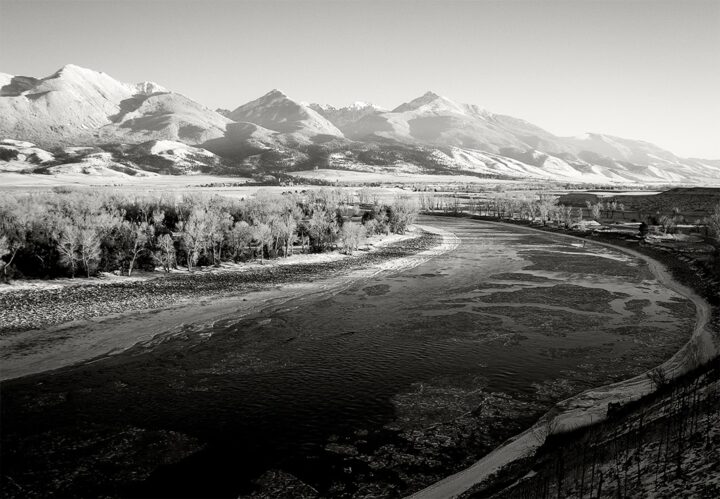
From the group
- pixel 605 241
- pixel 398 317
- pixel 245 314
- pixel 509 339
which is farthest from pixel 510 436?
pixel 605 241

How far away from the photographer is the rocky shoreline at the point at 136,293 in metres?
36.4

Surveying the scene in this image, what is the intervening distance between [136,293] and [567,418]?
3875 centimetres

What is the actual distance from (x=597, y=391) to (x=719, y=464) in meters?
13.4

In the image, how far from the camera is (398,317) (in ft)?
126

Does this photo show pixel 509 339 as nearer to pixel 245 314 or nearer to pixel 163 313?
pixel 245 314

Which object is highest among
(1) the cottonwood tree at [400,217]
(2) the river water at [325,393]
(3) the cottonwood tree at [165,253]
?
(1) the cottonwood tree at [400,217]

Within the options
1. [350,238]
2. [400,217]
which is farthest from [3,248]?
[400,217]

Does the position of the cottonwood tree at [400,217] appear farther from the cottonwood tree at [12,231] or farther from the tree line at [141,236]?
the cottonwood tree at [12,231]

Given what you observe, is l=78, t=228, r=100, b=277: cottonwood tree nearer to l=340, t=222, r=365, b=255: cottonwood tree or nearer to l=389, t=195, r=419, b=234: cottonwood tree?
l=340, t=222, r=365, b=255: cottonwood tree

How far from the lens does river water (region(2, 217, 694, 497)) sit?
56.6 feet

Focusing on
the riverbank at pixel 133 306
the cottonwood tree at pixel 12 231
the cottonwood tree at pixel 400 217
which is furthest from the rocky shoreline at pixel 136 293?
the cottonwood tree at pixel 400 217

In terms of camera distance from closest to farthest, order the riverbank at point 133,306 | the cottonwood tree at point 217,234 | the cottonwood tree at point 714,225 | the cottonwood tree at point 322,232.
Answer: the riverbank at point 133,306 → the cottonwood tree at point 217,234 → the cottonwood tree at point 322,232 → the cottonwood tree at point 714,225

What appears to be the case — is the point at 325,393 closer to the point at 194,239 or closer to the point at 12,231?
the point at 194,239

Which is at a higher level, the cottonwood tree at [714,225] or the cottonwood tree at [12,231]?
the cottonwood tree at [714,225]
